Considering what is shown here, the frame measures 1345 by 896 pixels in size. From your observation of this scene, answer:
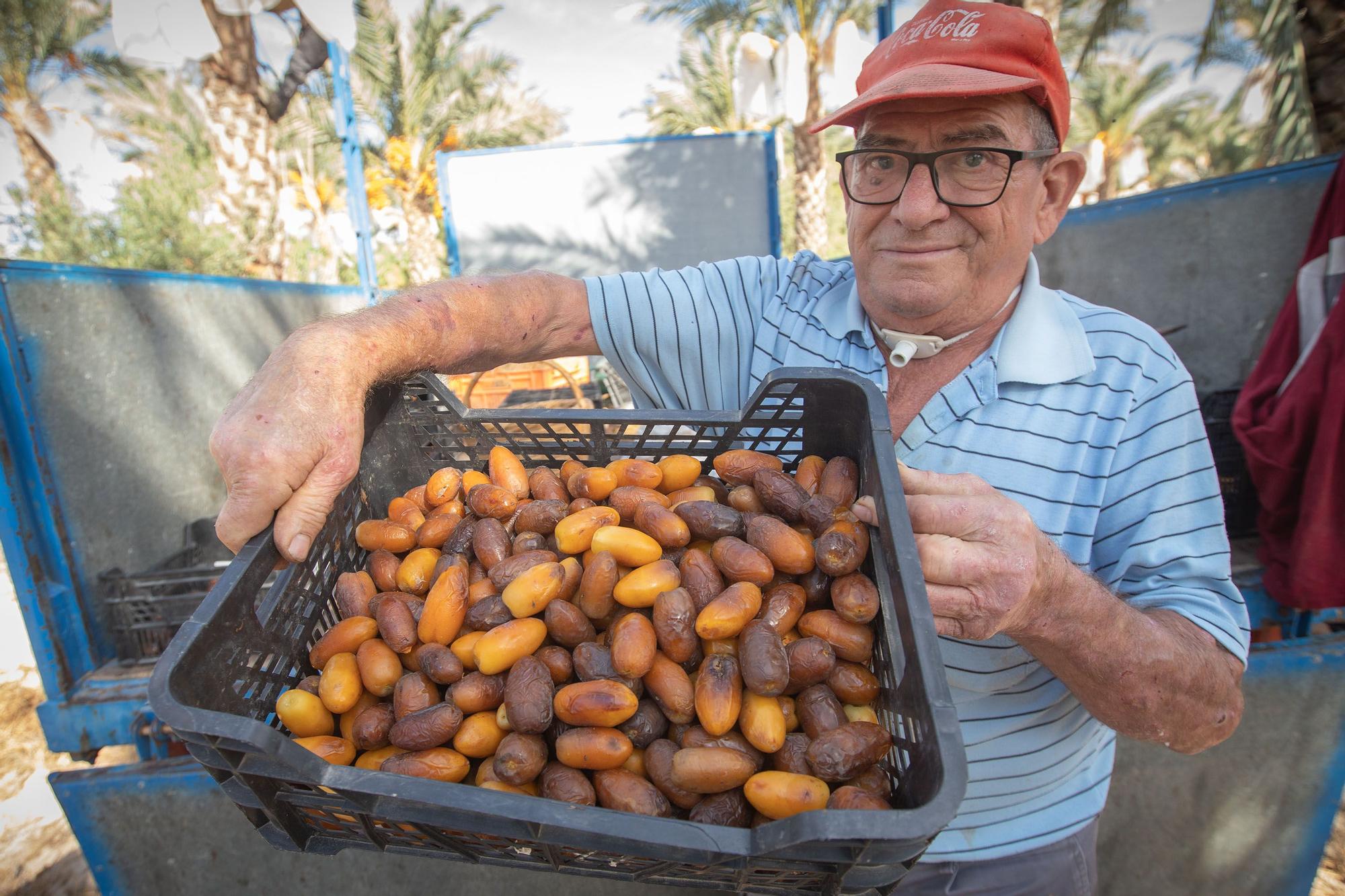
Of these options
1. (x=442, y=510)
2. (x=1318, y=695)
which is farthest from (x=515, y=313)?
(x=1318, y=695)

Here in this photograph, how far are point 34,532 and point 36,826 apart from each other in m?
1.79

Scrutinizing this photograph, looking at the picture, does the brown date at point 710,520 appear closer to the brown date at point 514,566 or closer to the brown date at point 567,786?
the brown date at point 514,566

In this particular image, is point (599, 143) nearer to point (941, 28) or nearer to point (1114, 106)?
point (941, 28)

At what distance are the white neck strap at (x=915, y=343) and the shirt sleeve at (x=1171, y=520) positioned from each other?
41cm

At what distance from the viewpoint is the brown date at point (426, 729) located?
45.4 inches

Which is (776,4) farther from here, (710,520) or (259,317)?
(710,520)

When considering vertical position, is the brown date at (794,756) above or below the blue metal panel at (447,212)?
below

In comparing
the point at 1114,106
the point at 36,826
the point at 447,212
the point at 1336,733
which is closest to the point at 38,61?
the point at 447,212

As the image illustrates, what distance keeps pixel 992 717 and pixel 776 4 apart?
1455 cm

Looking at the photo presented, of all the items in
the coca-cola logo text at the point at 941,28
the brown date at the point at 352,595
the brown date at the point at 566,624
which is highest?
the coca-cola logo text at the point at 941,28

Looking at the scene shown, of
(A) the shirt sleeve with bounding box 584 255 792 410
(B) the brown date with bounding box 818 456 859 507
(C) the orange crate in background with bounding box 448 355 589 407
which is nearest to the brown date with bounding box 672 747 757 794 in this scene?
(B) the brown date with bounding box 818 456 859 507

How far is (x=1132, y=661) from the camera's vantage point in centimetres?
140

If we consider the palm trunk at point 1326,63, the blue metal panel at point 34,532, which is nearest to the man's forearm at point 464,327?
the blue metal panel at point 34,532

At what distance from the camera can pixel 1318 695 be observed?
266 cm
